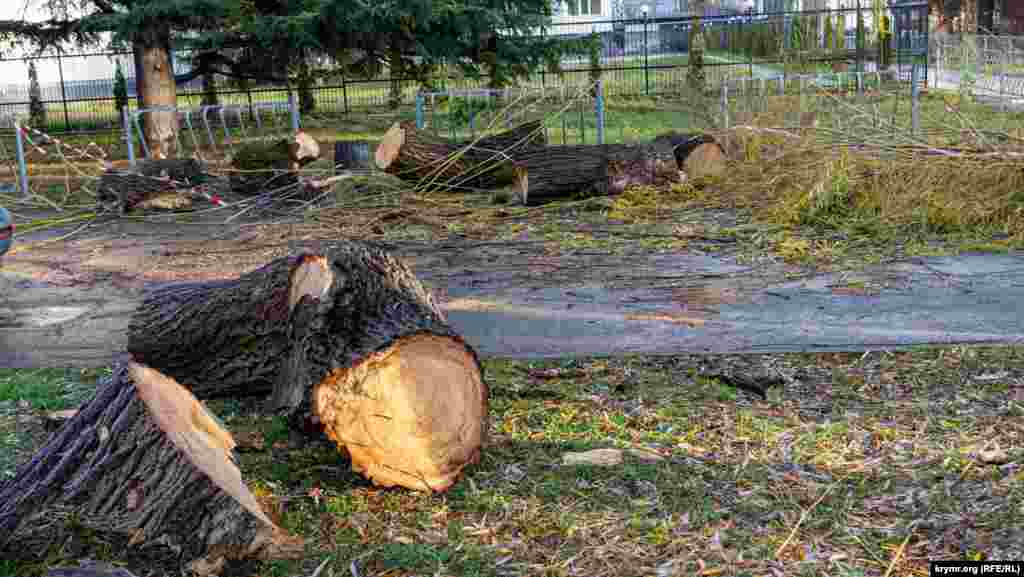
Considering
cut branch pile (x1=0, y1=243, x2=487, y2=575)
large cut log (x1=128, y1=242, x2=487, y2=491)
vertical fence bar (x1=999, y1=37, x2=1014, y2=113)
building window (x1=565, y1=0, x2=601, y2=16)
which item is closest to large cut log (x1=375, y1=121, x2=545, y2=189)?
vertical fence bar (x1=999, y1=37, x2=1014, y2=113)

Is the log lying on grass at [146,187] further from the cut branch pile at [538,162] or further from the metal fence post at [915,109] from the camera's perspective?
the metal fence post at [915,109]

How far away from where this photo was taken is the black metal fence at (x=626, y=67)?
928 inches

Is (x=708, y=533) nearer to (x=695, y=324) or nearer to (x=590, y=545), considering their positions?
(x=590, y=545)

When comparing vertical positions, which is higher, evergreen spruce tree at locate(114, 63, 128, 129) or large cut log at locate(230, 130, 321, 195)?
evergreen spruce tree at locate(114, 63, 128, 129)

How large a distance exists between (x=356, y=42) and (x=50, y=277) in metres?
8.33

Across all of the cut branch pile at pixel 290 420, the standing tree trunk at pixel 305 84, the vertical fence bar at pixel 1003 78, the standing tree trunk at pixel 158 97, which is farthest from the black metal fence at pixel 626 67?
→ the cut branch pile at pixel 290 420

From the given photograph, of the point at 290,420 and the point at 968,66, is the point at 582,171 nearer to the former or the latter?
the point at 968,66

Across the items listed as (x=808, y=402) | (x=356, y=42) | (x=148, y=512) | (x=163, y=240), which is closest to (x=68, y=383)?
(x=148, y=512)

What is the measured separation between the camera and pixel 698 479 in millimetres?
4168

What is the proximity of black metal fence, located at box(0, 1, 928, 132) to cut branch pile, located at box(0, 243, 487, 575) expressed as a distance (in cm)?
1626

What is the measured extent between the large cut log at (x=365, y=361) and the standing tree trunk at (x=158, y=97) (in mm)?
13013

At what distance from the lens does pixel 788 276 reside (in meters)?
7.90

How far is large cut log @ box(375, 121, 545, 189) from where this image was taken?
12266 millimetres

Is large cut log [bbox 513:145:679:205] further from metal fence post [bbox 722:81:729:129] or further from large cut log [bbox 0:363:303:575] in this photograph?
large cut log [bbox 0:363:303:575]
